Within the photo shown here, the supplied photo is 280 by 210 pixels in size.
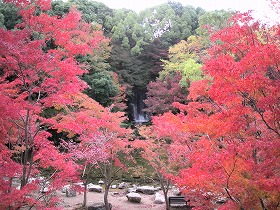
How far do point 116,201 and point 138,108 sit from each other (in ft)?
54.1

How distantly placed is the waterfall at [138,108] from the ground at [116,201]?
44.2 ft

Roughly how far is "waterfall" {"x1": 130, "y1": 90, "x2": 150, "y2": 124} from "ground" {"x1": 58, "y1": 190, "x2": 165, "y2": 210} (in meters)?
13.5

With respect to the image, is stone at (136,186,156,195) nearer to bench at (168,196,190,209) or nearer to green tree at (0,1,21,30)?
bench at (168,196,190,209)

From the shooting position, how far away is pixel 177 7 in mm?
32469

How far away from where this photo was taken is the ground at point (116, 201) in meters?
12.5

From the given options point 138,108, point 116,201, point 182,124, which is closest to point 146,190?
point 116,201

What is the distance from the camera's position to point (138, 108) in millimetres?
29422

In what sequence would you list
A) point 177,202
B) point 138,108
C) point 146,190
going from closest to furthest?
1. point 177,202
2. point 146,190
3. point 138,108

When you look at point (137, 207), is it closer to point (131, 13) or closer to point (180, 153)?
point (180, 153)

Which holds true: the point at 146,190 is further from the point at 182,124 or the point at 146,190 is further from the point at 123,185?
the point at 182,124

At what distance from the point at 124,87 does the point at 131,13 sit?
11.4 metres

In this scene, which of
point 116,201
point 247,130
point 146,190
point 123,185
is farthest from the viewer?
point 123,185

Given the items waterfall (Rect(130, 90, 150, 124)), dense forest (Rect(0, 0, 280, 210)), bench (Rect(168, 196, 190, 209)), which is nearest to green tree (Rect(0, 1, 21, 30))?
dense forest (Rect(0, 0, 280, 210))

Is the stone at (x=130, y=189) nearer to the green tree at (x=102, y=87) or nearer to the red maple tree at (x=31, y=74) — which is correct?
the green tree at (x=102, y=87)
